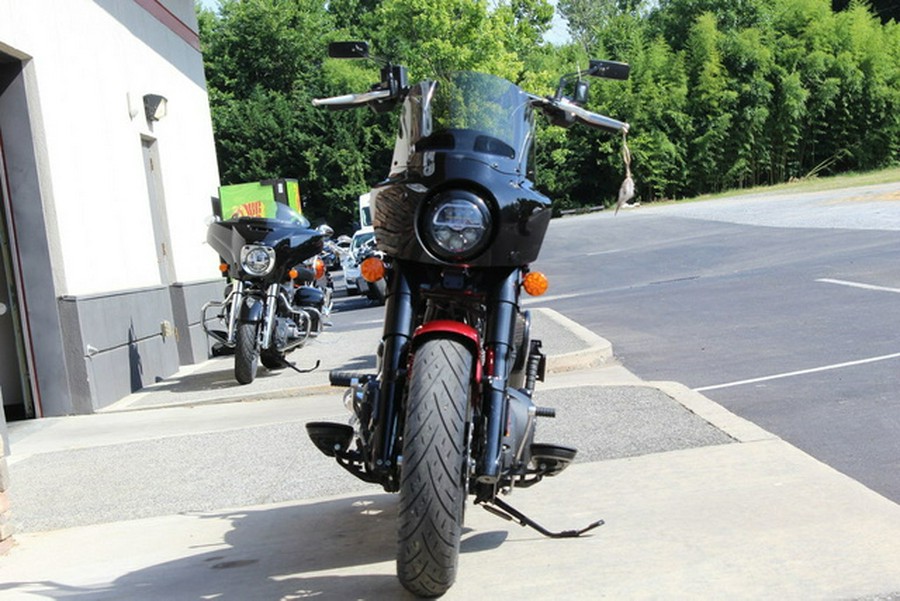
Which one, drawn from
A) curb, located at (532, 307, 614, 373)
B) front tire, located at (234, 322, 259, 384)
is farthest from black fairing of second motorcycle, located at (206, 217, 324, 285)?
curb, located at (532, 307, 614, 373)

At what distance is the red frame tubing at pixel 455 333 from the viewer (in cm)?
377

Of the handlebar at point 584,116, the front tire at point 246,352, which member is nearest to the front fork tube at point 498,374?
the handlebar at point 584,116

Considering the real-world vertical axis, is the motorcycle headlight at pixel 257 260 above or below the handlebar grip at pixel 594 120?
below

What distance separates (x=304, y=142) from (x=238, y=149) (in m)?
3.49

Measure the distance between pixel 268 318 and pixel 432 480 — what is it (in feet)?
22.5

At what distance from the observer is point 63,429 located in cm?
850

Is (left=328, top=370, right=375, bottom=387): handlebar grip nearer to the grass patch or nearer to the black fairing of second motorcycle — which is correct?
the black fairing of second motorcycle

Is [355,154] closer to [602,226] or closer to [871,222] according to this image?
[602,226]

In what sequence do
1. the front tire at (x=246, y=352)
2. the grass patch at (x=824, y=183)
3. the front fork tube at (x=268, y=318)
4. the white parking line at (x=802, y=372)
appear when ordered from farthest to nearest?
the grass patch at (x=824, y=183), the front fork tube at (x=268, y=318), the front tire at (x=246, y=352), the white parking line at (x=802, y=372)

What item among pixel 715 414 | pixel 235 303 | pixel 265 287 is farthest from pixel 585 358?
pixel 235 303

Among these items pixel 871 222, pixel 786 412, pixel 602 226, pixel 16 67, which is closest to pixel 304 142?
pixel 602 226

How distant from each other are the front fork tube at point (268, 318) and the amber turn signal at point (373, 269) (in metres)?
5.92

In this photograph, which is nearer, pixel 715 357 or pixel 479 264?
pixel 479 264

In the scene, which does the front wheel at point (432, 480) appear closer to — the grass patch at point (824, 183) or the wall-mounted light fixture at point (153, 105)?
the wall-mounted light fixture at point (153, 105)
